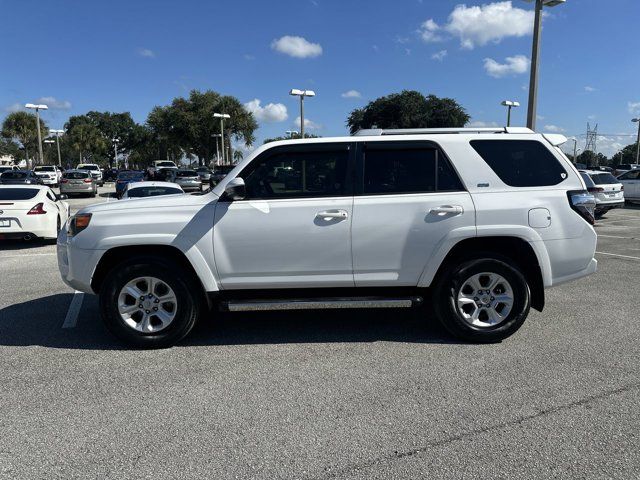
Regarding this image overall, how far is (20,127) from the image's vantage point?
2603 inches

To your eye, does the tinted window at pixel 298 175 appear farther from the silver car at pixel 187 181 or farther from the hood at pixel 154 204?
the silver car at pixel 187 181

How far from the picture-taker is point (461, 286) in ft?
15.3

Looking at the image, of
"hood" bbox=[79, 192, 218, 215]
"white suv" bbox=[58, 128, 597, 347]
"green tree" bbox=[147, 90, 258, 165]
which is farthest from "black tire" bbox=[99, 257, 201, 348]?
"green tree" bbox=[147, 90, 258, 165]

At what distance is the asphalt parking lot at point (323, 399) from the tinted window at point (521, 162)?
1.53 m

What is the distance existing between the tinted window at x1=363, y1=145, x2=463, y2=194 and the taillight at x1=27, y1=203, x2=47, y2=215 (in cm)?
849

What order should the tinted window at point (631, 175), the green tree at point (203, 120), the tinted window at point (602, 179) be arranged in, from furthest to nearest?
the green tree at point (203, 120) < the tinted window at point (631, 175) < the tinted window at point (602, 179)

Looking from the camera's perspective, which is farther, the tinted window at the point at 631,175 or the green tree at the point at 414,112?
the green tree at the point at 414,112

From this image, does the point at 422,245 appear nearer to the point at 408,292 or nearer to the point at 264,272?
the point at 408,292

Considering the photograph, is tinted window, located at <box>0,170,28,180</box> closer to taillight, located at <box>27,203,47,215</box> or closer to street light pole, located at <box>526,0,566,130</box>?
taillight, located at <box>27,203,47,215</box>

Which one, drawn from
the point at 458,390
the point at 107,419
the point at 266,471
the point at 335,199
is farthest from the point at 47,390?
the point at 458,390

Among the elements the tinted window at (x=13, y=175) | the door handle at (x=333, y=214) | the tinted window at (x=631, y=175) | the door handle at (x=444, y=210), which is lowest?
the tinted window at (x=13, y=175)

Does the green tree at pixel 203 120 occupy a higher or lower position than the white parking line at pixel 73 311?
higher

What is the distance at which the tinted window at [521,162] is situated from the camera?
4758 mm

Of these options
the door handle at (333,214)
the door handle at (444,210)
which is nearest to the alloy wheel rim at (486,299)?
the door handle at (444,210)
